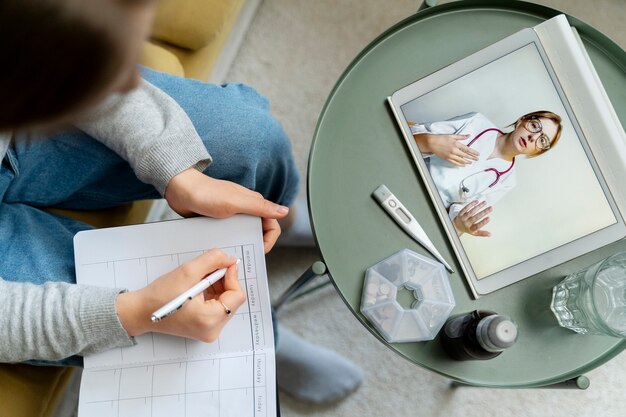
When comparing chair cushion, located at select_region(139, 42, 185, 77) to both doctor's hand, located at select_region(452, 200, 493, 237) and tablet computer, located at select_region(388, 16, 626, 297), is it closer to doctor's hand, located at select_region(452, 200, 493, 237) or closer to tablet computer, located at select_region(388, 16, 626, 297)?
tablet computer, located at select_region(388, 16, 626, 297)

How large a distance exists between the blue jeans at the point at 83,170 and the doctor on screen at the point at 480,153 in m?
0.25

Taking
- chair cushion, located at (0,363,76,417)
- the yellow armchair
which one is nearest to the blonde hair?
the yellow armchair

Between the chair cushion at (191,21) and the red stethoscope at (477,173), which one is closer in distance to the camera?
the red stethoscope at (477,173)

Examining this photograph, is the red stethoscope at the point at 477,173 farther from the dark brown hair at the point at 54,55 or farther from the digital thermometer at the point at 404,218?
the dark brown hair at the point at 54,55

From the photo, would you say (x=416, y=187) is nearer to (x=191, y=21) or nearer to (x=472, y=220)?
(x=472, y=220)

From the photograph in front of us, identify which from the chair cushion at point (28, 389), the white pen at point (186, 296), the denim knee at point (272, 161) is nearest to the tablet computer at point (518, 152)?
the denim knee at point (272, 161)

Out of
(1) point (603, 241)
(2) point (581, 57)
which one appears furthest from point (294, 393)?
(2) point (581, 57)

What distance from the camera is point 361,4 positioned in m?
1.17

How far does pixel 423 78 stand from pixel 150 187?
0.42 meters

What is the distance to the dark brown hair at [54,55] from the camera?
322 millimetres

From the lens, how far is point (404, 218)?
664mm

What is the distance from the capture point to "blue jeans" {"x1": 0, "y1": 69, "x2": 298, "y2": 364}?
0.67 meters

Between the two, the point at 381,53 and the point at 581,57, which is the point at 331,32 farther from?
the point at 581,57

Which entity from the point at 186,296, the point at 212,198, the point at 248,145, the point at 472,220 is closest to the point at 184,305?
the point at 186,296
